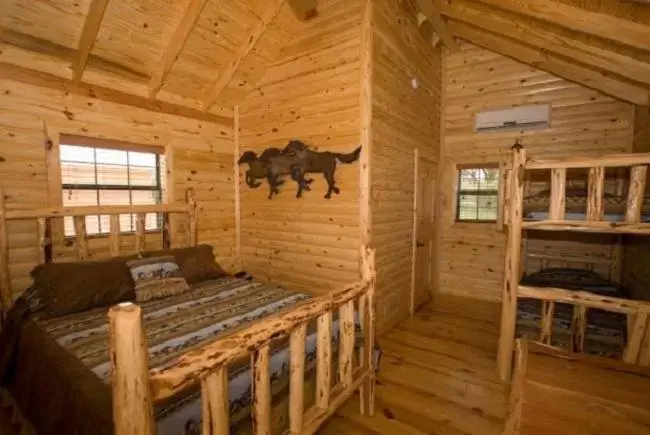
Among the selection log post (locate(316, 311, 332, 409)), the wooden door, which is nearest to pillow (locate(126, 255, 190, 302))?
log post (locate(316, 311, 332, 409))

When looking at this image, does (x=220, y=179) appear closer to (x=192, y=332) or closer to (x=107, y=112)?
(x=107, y=112)

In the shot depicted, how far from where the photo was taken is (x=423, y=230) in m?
4.75

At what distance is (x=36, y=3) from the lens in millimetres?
2525

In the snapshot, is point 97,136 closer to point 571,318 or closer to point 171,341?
point 171,341

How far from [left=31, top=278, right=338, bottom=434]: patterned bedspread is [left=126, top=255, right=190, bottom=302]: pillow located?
0.08 meters

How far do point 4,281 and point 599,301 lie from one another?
16.4 feet

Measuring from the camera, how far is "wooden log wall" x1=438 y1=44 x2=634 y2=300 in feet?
14.0

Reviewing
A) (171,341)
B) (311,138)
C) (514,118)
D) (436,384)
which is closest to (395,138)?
(311,138)

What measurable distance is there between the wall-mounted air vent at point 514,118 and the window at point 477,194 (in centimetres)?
70

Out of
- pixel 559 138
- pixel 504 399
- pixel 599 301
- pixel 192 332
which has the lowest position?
pixel 504 399

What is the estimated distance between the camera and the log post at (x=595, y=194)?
240 centimetres

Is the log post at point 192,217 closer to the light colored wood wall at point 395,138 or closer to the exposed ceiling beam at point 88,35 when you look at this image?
the exposed ceiling beam at point 88,35

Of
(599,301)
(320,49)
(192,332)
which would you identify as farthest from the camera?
(320,49)

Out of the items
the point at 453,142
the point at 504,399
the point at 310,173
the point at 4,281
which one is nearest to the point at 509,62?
the point at 453,142
